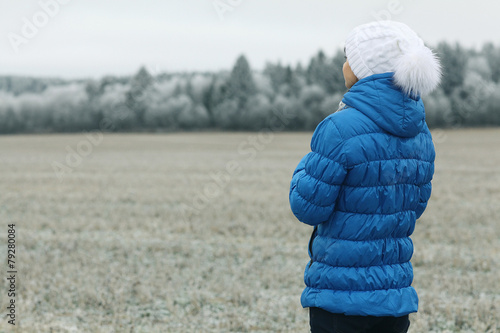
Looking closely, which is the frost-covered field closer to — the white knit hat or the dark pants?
the dark pants

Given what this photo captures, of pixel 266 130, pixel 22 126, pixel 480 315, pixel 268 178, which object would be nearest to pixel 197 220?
pixel 480 315

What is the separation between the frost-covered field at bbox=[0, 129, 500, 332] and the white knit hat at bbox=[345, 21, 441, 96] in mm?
2948

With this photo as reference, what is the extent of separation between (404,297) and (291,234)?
6.27m

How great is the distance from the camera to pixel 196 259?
7.07 metres

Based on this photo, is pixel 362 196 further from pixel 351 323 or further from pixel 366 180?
pixel 351 323

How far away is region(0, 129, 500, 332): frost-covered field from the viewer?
488 centimetres

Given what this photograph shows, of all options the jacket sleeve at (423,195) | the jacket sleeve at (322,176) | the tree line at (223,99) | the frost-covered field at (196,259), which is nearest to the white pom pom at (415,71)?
the jacket sleeve at (322,176)

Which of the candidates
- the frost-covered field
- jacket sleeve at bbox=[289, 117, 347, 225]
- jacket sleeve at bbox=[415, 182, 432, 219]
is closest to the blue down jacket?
jacket sleeve at bbox=[289, 117, 347, 225]

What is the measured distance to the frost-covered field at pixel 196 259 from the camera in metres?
4.88

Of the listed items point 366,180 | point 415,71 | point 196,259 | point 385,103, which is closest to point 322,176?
point 366,180

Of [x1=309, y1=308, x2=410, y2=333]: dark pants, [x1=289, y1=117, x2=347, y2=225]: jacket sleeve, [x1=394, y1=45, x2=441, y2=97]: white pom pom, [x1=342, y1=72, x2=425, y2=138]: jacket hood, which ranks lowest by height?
[x1=309, y1=308, x2=410, y2=333]: dark pants

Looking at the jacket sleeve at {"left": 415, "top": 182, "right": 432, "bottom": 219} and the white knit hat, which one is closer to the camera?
the white knit hat

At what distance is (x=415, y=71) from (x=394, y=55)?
141mm

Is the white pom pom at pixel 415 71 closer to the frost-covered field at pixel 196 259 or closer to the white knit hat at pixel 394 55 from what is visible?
the white knit hat at pixel 394 55
